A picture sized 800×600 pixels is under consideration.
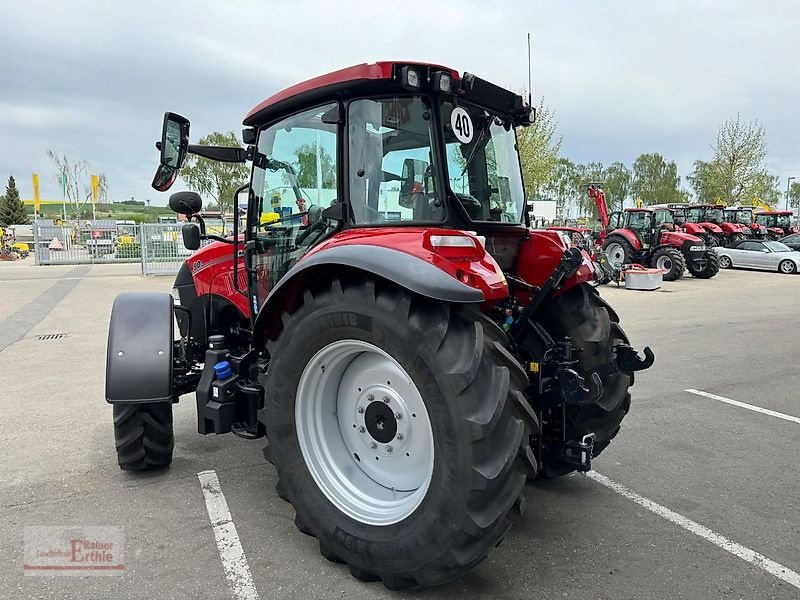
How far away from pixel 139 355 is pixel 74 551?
1182mm

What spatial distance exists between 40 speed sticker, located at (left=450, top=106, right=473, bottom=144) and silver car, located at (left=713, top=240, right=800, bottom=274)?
2228 centimetres

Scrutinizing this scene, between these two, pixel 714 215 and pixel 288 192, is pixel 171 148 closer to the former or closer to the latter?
pixel 288 192

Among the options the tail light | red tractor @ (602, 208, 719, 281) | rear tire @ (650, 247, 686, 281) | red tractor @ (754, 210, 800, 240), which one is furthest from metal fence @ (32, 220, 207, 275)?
red tractor @ (754, 210, 800, 240)

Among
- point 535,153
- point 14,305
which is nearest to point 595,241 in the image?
point 535,153

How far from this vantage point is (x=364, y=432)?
2.95 m

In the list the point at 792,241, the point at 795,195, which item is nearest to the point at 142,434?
the point at 792,241

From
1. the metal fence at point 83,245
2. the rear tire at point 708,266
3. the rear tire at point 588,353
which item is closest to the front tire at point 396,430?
the rear tire at point 588,353

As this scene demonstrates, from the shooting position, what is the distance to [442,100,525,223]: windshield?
3047 mm

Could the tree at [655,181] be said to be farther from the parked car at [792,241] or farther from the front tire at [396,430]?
the front tire at [396,430]

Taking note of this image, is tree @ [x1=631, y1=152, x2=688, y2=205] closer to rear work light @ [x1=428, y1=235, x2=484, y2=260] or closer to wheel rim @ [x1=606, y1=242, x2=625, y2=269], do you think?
wheel rim @ [x1=606, y1=242, x2=625, y2=269]

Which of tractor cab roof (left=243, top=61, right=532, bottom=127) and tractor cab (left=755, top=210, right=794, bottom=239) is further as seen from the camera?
tractor cab (left=755, top=210, right=794, bottom=239)

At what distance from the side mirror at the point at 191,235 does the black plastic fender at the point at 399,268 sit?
1.34 metres

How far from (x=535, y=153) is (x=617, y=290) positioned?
8533mm

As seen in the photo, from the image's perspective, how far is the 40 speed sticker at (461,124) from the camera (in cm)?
304
